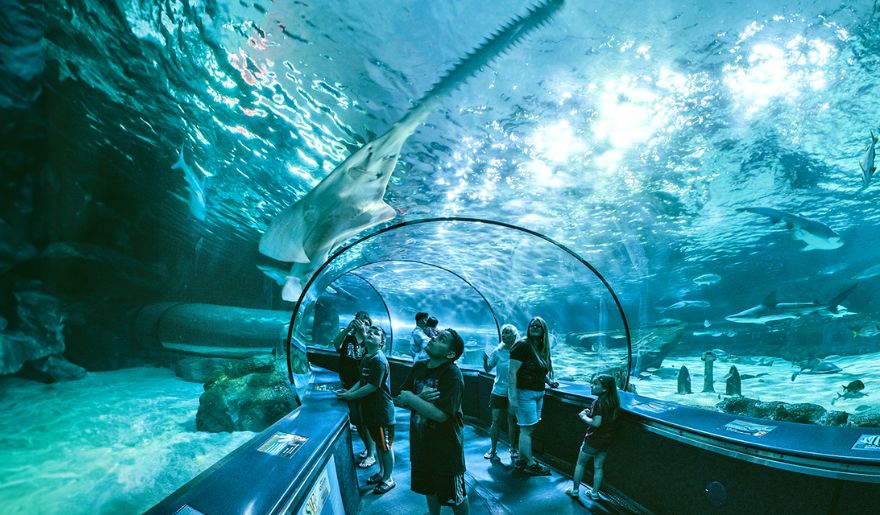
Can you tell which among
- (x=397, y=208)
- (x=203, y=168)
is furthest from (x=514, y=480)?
(x=203, y=168)

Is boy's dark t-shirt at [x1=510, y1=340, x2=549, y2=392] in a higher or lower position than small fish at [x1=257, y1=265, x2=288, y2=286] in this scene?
lower

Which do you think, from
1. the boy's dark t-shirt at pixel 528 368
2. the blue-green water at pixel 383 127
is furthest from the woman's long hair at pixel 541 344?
the blue-green water at pixel 383 127

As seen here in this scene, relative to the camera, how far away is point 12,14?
3502 millimetres

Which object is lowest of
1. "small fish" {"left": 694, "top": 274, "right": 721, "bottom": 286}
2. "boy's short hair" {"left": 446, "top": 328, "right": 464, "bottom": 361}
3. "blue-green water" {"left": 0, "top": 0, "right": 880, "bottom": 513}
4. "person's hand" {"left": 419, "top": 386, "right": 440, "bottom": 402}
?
"person's hand" {"left": 419, "top": 386, "right": 440, "bottom": 402}

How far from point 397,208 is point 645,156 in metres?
5.09

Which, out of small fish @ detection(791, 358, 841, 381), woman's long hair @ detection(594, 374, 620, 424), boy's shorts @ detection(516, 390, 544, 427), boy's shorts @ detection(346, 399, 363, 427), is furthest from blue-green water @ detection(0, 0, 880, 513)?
small fish @ detection(791, 358, 841, 381)

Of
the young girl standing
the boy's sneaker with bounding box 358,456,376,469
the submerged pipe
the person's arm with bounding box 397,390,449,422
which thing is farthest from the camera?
the submerged pipe

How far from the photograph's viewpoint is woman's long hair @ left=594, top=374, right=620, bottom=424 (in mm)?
4016

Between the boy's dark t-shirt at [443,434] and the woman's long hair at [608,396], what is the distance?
2.27 m

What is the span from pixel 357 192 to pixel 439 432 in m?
3.82

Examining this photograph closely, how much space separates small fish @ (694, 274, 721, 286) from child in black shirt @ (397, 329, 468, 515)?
27.3 meters

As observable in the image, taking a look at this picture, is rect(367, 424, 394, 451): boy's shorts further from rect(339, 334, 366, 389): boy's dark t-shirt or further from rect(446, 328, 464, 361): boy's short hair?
rect(446, 328, 464, 361): boy's short hair

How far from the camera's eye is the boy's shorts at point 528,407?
471cm

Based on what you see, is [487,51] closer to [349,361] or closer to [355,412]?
[349,361]
